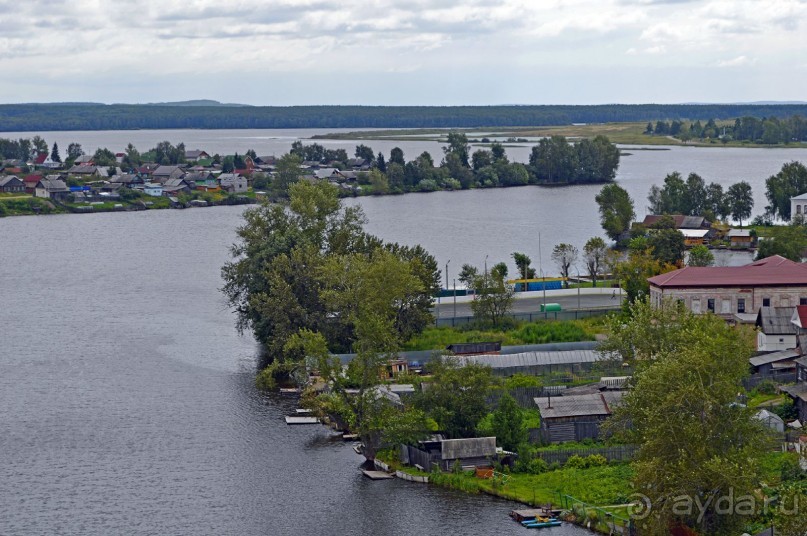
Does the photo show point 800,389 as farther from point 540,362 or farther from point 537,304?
point 537,304

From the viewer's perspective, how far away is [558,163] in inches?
3994

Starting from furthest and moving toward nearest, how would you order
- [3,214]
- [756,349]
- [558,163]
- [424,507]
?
[558,163] → [3,214] → [756,349] → [424,507]

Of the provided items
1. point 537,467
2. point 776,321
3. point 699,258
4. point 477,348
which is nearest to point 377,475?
point 537,467

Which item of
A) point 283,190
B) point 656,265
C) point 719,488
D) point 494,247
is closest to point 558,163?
point 283,190

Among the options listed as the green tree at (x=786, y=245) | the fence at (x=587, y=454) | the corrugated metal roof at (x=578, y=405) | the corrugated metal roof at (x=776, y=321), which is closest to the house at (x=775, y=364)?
the corrugated metal roof at (x=776, y=321)

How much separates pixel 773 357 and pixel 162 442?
15.1 metres

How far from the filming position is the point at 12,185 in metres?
91.7

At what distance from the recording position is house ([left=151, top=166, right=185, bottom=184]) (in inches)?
3861

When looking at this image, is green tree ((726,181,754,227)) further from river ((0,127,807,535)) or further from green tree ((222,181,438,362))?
green tree ((222,181,438,362))

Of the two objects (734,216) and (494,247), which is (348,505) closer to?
(494,247)

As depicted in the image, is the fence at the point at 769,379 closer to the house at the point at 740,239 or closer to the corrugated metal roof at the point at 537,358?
the corrugated metal roof at the point at 537,358

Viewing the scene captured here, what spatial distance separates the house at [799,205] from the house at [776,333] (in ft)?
105

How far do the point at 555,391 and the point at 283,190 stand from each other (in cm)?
5773

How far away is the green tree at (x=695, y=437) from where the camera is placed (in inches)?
774
